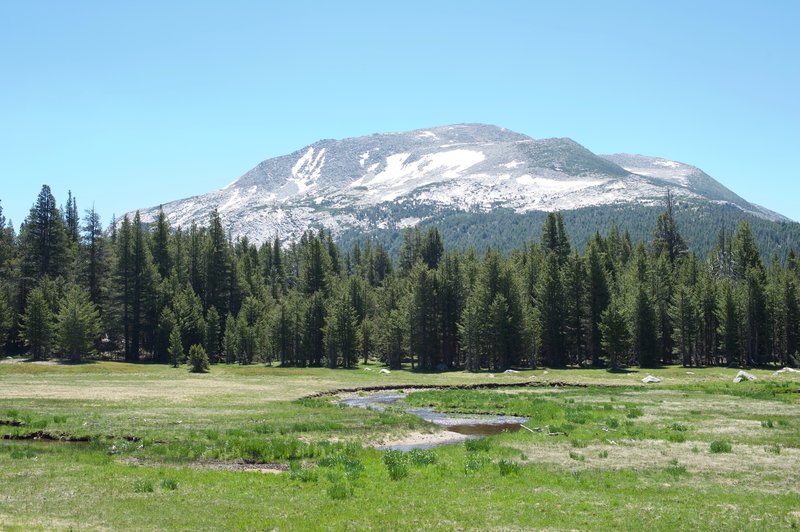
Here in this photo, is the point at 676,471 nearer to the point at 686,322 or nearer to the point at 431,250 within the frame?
the point at 686,322

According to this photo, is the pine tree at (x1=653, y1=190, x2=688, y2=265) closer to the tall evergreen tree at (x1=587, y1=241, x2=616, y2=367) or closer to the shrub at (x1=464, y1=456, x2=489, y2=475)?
the tall evergreen tree at (x1=587, y1=241, x2=616, y2=367)

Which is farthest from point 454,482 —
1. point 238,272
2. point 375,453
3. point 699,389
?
point 238,272

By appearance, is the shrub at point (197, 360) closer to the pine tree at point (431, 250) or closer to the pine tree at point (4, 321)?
the pine tree at point (4, 321)

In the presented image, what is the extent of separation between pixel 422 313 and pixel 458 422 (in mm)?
68220

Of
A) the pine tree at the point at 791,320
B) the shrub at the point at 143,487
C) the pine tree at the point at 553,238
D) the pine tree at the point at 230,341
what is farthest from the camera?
the pine tree at the point at 553,238

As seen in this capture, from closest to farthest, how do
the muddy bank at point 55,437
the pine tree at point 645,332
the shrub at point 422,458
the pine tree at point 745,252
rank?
the shrub at point 422,458, the muddy bank at point 55,437, the pine tree at point 645,332, the pine tree at point 745,252

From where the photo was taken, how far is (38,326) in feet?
305

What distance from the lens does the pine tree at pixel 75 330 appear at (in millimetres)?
90500

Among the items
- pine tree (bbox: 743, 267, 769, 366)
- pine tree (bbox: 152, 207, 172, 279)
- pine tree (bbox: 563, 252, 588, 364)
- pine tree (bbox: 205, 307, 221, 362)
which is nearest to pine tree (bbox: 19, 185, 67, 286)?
pine tree (bbox: 152, 207, 172, 279)

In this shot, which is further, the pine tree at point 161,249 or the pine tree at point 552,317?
the pine tree at point 161,249

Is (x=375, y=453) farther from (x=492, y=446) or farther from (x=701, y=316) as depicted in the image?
(x=701, y=316)

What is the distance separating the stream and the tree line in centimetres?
4388

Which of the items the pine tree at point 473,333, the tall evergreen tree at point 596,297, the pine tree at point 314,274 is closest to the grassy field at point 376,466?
the pine tree at point 473,333

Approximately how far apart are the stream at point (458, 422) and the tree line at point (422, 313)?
43.9 m
